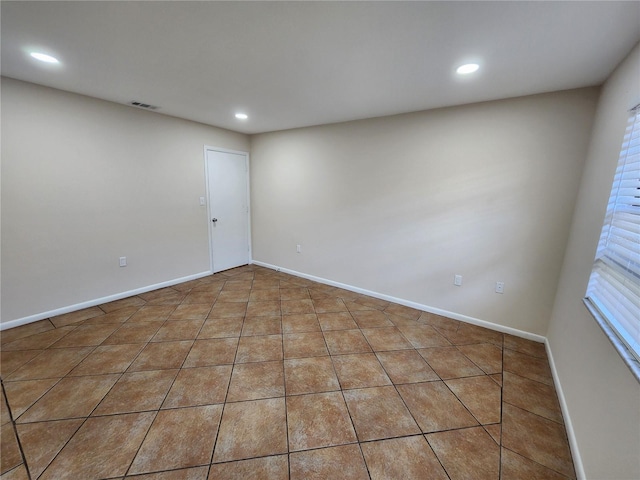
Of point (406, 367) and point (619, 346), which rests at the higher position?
point (619, 346)

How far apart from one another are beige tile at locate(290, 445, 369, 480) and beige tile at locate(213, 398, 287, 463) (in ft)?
0.42

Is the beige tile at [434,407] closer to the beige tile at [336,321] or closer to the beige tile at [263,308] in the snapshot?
the beige tile at [336,321]

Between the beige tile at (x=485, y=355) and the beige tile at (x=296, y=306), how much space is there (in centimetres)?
167

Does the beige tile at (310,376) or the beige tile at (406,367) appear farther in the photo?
the beige tile at (406,367)

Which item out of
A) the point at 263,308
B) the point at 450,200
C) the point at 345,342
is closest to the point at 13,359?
the point at 263,308

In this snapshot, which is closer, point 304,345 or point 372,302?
point 304,345

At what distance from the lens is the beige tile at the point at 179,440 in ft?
4.49

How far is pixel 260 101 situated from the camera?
8.99 ft

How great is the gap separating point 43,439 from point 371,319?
8.80 feet

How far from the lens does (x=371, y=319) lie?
9.75ft

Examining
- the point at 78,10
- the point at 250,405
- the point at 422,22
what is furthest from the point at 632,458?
the point at 78,10

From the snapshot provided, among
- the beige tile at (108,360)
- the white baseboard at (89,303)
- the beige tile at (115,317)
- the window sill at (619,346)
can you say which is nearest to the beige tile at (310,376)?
the beige tile at (108,360)

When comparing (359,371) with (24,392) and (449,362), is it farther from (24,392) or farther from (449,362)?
(24,392)

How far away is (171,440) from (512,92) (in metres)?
3.71
